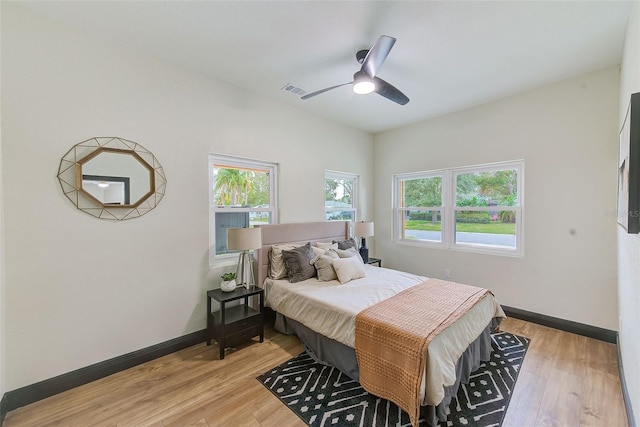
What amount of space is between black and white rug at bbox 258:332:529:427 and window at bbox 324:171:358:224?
8.13 feet

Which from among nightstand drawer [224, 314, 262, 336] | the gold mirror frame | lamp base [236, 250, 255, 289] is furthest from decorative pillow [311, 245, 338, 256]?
the gold mirror frame

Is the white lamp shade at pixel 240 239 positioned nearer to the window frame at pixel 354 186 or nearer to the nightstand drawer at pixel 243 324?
the nightstand drawer at pixel 243 324

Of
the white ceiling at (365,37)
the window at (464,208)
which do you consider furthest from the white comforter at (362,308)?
the white ceiling at (365,37)

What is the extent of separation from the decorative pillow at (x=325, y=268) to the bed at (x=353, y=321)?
7 cm

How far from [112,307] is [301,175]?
103 inches

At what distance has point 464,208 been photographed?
396cm

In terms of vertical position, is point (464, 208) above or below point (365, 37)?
below

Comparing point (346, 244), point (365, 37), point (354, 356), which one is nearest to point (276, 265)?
point (346, 244)

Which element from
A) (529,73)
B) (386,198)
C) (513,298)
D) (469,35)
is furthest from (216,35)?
(513,298)

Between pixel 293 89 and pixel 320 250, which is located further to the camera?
pixel 320 250

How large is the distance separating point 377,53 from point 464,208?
2.86 metres

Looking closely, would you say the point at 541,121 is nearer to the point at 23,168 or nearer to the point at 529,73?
the point at 529,73

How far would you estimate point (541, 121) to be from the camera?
3.19 metres

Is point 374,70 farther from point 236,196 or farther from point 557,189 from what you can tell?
point 557,189
